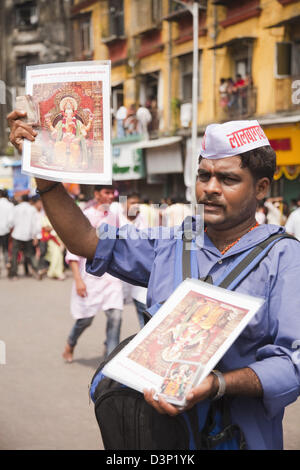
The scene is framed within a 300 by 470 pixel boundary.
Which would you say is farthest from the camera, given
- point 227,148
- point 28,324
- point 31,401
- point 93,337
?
point 28,324

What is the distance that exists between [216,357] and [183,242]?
51 cm

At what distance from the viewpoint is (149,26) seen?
19.4m

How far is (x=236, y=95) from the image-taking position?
16.0 metres

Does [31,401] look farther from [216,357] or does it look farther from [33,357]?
[216,357]

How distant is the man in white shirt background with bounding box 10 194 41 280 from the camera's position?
1157 cm

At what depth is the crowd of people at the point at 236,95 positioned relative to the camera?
1555 cm

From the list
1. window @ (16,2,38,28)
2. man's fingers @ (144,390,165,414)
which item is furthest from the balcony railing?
man's fingers @ (144,390,165,414)

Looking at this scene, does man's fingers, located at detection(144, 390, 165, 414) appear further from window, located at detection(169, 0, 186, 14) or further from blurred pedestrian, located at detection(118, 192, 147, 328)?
window, located at detection(169, 0, 186, 14)

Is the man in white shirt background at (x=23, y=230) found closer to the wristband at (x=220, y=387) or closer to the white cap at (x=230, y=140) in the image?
the white cap at (x=230, y=140)

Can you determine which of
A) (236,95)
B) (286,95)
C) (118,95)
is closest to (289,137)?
(286,95)

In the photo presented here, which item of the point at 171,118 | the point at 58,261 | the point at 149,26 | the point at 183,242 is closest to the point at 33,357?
the point at 183,242

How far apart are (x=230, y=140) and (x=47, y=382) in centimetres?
356

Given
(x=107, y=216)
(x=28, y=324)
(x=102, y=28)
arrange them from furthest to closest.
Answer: (x=102, y=28), (x=28, y=324), (x=107, y=216)

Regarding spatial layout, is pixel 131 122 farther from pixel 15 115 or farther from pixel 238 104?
pixel 15 115
